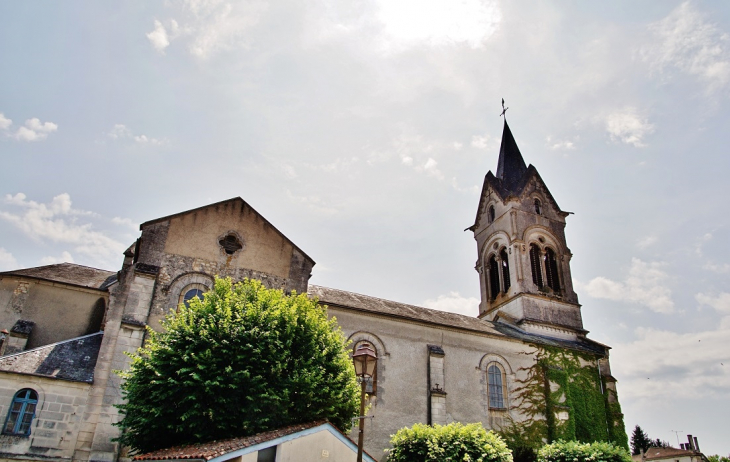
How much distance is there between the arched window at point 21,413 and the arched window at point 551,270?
28098 millimetres

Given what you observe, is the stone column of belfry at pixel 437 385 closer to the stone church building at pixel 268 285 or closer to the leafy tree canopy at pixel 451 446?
the stone church building at pixel 268 285

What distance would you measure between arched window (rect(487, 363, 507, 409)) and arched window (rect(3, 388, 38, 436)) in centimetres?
1845

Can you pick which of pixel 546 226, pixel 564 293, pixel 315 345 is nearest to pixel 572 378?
pixel 564 293

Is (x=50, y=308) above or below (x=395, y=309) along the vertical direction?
below

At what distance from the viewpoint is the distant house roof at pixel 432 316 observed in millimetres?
22413

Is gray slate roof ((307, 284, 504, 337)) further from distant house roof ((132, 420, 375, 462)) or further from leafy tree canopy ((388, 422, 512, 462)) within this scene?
distant house roof ((132, 420, 375, 462))

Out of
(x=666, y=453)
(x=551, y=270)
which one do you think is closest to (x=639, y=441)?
(x=666, y=453)

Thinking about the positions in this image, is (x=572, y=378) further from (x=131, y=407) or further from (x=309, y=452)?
(x=131, y=407)

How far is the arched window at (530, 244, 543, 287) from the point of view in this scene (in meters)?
31.4

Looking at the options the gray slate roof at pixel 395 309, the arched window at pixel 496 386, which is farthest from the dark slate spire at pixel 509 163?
the arched window at pixel 496 386

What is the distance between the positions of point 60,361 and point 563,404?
22.3 meters

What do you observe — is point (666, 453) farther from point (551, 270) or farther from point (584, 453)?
point (584, 453)

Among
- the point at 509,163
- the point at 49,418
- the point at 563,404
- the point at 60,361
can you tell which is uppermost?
the point at 509,163

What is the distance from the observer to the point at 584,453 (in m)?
18.1
